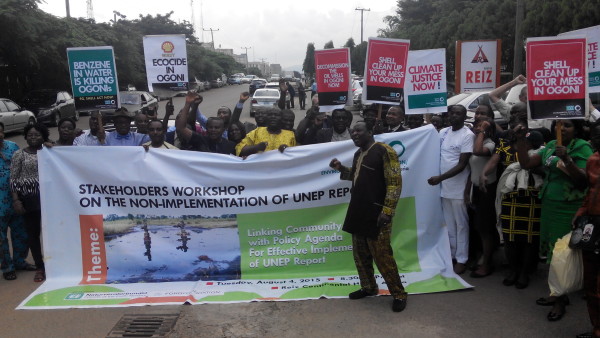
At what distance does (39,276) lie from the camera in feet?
18.3

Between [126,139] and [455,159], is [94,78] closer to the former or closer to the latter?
[126,139]

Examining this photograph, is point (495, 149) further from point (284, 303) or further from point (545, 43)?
point (284, 303)

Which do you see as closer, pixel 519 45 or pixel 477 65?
pixel 477 65

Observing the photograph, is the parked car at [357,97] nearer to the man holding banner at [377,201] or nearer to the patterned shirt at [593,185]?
the man holding banner at [377,201]

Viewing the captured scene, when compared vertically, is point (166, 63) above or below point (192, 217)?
above

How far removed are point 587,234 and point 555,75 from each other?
5.32 ft

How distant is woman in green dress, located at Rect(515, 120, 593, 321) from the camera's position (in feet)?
14.2

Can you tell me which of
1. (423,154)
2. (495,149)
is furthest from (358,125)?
(495,149)

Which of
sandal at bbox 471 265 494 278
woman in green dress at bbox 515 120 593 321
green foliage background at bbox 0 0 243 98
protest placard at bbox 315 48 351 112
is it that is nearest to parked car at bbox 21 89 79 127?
green foliage background at bbox 0 0 243 98

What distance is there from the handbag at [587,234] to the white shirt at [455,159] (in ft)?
4.90

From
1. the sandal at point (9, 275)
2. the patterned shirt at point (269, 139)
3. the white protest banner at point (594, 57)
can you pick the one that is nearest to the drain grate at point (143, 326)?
the sandal at point (9, 275)

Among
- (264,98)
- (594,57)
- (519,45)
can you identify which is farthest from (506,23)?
(594,57)

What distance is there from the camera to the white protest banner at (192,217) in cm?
545

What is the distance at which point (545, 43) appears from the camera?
4.84 m
